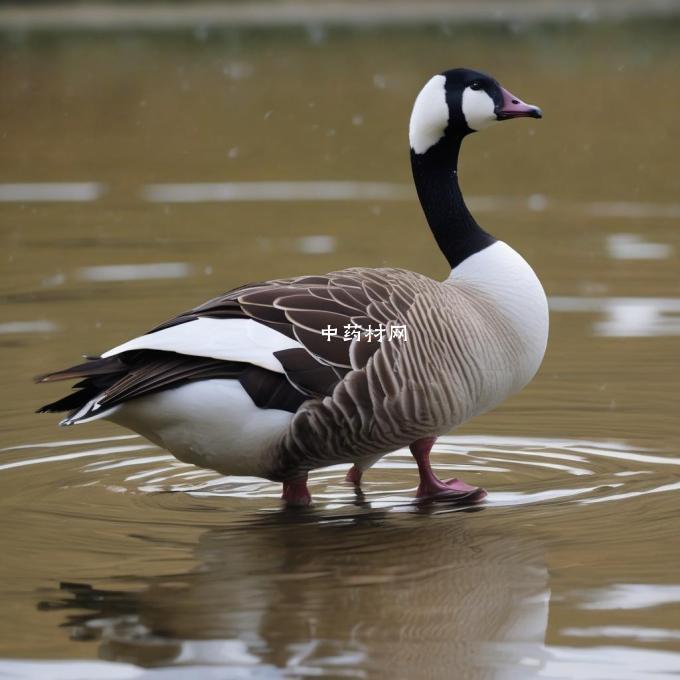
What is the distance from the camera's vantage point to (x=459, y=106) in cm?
701

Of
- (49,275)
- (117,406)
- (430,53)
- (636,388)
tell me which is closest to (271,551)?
(117,406)

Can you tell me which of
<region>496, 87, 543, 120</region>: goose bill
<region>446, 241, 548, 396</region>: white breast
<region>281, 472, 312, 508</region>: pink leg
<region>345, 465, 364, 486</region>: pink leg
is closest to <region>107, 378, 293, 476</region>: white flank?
<region>281, 472, 312, 508</region>: pink leg

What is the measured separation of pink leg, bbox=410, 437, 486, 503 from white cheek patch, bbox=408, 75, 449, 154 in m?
1.46

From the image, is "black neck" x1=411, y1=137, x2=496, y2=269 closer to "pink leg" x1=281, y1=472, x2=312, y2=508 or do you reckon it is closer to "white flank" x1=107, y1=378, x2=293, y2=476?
"pink leg" x1=281, y1=472, x2=312, y2=508

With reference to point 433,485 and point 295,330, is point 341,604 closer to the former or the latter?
point 295,330

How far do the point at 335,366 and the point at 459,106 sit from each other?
1.51 m

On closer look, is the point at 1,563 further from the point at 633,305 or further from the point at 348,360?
the point at 633,305

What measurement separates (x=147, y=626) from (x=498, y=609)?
1.18m

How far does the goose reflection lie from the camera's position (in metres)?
4.72

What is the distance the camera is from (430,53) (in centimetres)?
2919

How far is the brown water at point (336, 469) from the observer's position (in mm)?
4934

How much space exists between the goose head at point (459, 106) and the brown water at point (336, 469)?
157cm

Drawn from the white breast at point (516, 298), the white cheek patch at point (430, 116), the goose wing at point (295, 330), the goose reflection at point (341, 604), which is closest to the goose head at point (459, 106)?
the white cheek patch at point (430, 116)

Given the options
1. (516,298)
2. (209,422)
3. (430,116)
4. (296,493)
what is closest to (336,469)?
(296,493)
